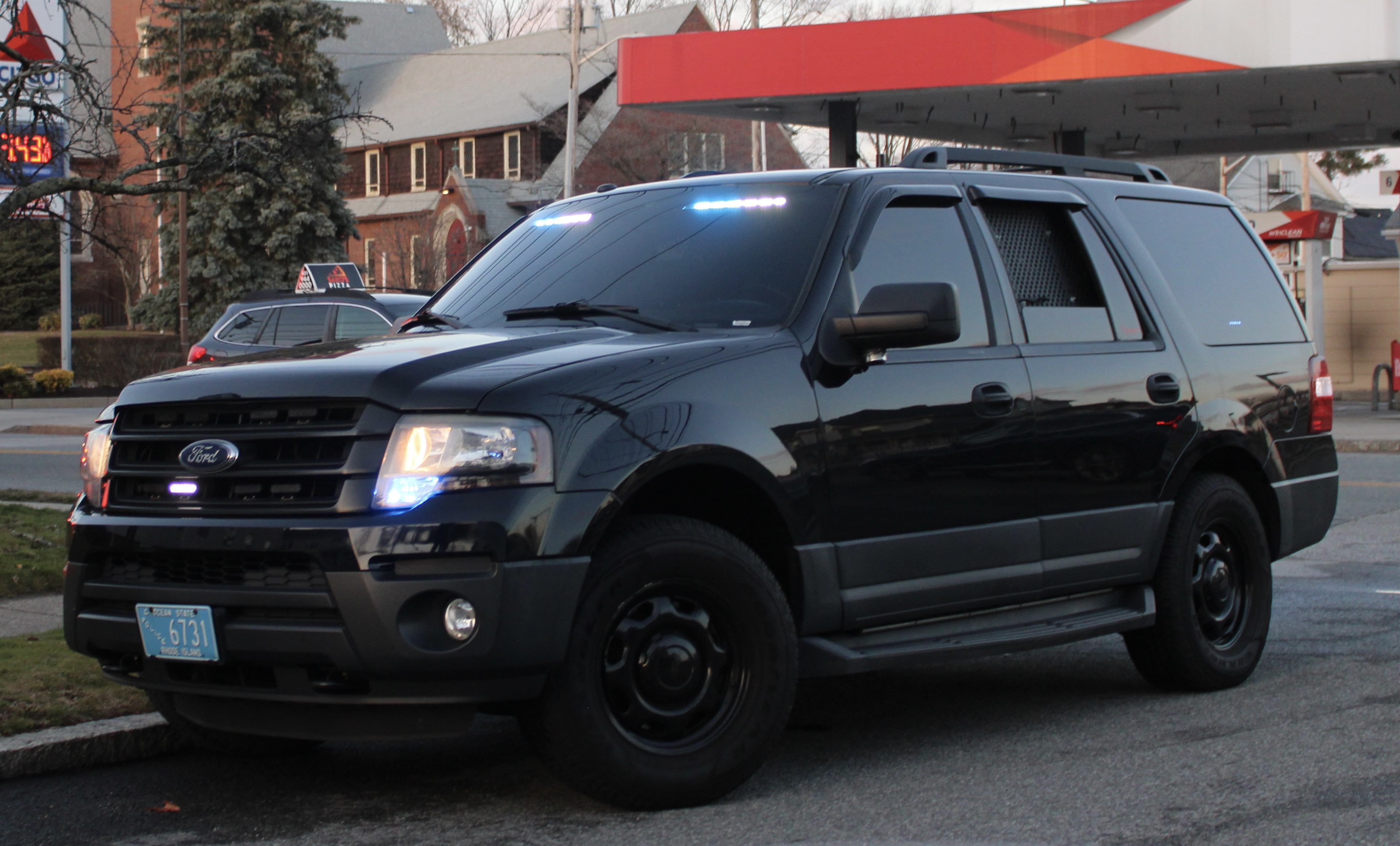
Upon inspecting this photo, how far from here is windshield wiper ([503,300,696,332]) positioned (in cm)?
544

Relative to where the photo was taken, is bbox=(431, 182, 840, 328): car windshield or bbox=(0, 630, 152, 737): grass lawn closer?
bbox=(431, 182, 840, 328): car windshield

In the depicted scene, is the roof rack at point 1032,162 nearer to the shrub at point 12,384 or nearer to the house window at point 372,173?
the shrub at point 12,384

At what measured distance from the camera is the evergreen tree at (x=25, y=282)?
6294cm

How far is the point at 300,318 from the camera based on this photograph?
17.9 meters

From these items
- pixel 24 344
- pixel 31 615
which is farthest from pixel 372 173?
pixel 31 615

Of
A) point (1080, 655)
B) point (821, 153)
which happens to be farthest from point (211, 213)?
point (1080, 655)

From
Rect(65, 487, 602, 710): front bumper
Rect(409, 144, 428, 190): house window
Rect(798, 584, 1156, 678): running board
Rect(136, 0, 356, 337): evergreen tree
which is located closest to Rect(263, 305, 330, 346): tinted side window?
Rect(798, 584, 1156, 678): running board

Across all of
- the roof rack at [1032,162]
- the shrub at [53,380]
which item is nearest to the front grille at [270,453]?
the roof rack at [1032,162]

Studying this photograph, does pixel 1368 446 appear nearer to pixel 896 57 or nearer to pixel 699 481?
pixel 896 57

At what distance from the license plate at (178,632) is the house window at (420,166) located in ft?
211

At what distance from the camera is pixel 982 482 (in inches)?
225

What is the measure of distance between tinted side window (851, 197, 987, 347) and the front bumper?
167 cm

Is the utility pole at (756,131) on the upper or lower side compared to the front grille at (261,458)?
upper

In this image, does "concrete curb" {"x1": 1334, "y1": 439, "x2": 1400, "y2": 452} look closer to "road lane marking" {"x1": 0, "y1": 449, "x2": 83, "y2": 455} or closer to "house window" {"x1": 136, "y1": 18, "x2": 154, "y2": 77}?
"road lane marking" {"x1": 0, "y1": 449, "x2": 83, "y2": 455}
